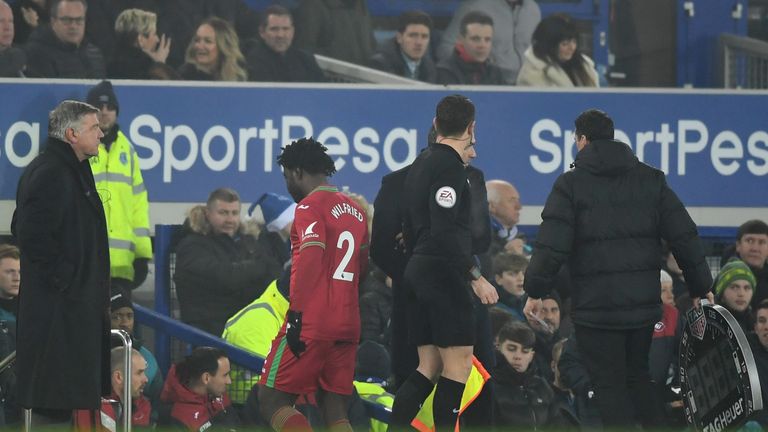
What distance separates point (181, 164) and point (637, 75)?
19.1 ft

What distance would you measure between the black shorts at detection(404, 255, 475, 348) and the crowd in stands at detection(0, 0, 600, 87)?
4.56 meters

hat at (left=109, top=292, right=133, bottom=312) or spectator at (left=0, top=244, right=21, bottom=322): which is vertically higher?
spectator at (left=0, top=244, right=21, bottom=322)

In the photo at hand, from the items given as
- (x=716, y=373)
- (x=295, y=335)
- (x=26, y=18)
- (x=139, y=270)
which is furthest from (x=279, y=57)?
(x=716, y=373)

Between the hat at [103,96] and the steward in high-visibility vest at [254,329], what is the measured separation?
70.7 inches

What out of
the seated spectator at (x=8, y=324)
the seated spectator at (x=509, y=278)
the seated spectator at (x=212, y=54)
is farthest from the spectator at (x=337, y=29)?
the seated spectator at (x=8, y=324)

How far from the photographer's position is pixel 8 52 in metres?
11.1

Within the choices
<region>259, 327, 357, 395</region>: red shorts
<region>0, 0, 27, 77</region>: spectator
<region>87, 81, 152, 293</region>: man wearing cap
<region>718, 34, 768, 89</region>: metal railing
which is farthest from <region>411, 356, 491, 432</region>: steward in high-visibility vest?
<region>718, 34, 768, 89</region>: metal railing

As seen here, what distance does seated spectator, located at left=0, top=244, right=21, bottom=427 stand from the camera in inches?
340

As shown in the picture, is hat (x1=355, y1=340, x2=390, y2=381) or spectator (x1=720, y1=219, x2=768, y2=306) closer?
hat (x1=355, y1=340, x2=390, y2=381)

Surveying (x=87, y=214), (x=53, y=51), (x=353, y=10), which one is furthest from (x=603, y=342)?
(x=353, y=10)

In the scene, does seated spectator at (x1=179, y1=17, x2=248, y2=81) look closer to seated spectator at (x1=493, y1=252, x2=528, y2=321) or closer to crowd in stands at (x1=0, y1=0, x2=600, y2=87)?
crowd in stands at (x1=0, y1=0, x2=600, y2=87)

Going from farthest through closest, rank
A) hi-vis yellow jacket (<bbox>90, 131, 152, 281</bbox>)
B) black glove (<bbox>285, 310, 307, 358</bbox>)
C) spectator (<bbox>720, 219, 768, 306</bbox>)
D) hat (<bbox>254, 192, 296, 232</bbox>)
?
spectator (<bbox>720, 219, 768, 306</bbox>)
hat (<bbox>254, 192, 296, 232</bbox>)
hi-vis yellow jacket (<bbox>90, 131, 152, 281</bbox>)
black glove (<bbox>285, 310, 307, 358</bbox>)

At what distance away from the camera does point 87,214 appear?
716 centimetres

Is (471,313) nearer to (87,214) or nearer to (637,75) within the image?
(87,214)
